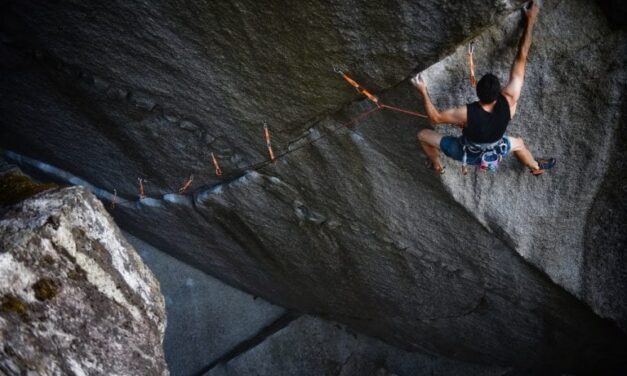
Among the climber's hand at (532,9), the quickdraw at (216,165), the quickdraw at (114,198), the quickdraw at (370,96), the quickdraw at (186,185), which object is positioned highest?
the climber's hand at (532,9)

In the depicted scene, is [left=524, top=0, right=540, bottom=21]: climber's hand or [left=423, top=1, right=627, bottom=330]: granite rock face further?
[left=423, top=1, right=627, bottom=330]: granite rock face

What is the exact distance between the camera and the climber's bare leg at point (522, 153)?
3.94 metres

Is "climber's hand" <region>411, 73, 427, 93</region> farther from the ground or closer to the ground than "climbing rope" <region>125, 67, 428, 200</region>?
farther from the ground

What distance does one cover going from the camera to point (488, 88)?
338cm

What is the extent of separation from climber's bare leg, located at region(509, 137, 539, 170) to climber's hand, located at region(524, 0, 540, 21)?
910 mm

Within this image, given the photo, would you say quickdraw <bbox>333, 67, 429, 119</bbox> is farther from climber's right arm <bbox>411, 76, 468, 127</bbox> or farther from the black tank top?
the black tank top

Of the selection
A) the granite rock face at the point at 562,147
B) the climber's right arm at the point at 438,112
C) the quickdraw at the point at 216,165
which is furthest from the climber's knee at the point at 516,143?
the quickdraw at the point at 216,165

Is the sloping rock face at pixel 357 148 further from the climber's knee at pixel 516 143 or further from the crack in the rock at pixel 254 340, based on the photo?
the crack in the rock at pixel 254 340

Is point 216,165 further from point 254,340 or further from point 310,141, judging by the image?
point 254,340

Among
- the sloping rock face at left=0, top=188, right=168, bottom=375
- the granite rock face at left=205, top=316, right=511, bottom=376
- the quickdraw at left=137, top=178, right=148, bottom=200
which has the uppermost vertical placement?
the sloping rock face at left=0, top=188, right=168, bottom=375

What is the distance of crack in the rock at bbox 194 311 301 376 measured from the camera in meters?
8.39

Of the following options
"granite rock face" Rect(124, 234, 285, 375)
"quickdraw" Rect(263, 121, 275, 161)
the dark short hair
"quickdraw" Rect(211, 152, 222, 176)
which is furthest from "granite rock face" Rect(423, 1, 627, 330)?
"granite rock face" Rect(124, 234, 285, 375)

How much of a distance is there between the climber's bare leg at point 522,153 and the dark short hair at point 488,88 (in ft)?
1.94

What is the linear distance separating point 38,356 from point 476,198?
3393mm
